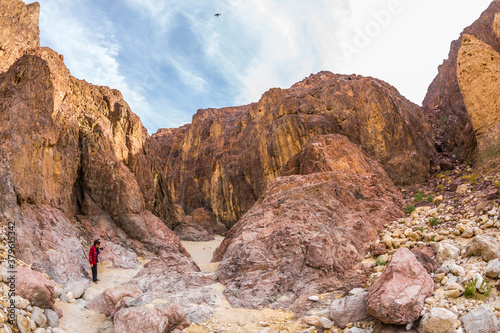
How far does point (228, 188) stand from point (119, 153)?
18.6 m

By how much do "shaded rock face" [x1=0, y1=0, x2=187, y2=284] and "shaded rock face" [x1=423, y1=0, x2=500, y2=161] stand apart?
19.4m

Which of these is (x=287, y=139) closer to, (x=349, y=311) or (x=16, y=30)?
(x=16, y=30)

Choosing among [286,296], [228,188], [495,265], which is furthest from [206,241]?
[495,265]

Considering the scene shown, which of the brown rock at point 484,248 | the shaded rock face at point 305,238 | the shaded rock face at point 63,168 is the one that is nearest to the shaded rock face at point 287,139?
the shaded rock face at point 305,238

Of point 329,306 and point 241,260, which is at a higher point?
point 241,260

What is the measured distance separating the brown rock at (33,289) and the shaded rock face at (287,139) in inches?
676

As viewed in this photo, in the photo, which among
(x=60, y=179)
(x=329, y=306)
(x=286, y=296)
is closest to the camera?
(x=329, y=306)

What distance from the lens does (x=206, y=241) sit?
32.9 m

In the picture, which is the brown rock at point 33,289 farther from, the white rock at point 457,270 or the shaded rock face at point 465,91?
the shaded rock face at point 465,91

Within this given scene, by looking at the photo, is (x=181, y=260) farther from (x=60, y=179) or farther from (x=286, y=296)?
(x=60, y=179)

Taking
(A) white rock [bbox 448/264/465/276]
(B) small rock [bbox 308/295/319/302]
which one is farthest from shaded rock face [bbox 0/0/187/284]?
(A) white rock [bbox 448/264/465/276]

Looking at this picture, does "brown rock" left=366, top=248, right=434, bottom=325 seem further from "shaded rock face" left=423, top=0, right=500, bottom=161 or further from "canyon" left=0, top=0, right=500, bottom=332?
"shaded rock face" left=423, top=0, right=500, bottom=161

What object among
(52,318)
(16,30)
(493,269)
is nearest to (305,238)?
(493,269)

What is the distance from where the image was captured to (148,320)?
6.25 m
